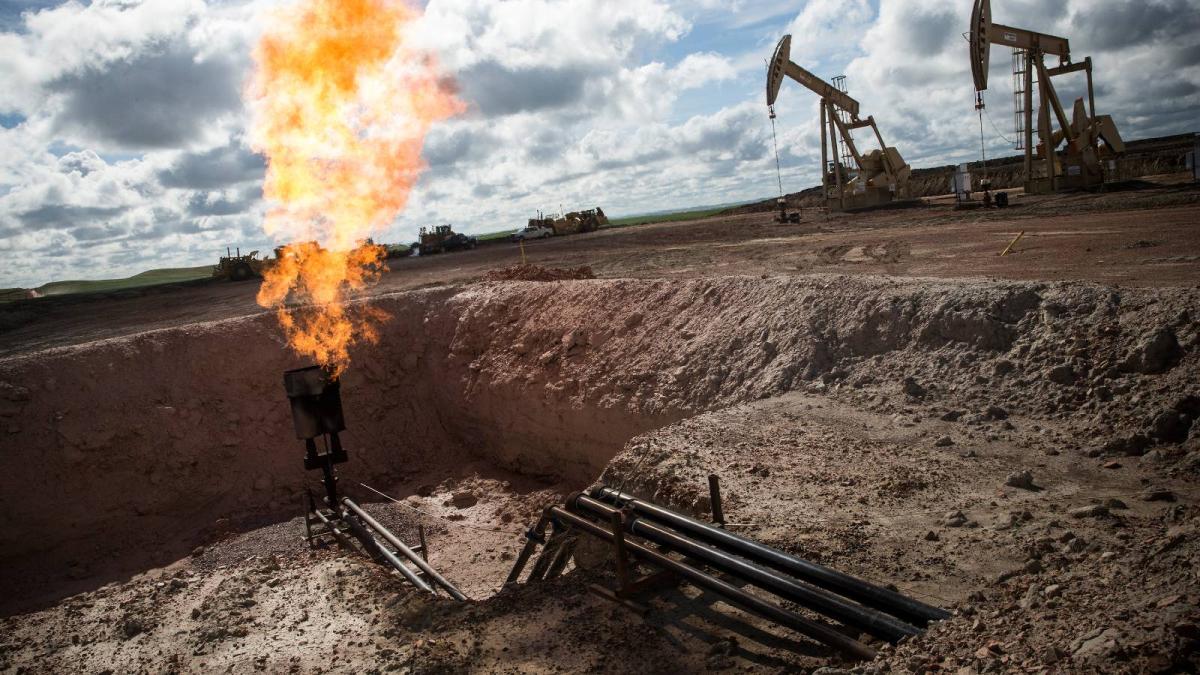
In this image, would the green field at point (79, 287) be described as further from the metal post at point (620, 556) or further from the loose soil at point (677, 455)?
the metal post at point (620, 556)

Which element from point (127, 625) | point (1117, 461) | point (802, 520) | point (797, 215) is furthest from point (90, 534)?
point (797, 215)

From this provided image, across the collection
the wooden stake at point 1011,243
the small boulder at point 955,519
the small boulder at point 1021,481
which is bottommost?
the small boulder at point 955,519

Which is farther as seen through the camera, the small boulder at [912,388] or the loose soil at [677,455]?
the small boulder at [912,388]

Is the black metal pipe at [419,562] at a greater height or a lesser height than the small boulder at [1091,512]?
lesser

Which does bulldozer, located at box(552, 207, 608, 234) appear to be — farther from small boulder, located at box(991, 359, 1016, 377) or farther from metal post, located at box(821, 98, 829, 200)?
small boulder, located at box(991, 359, 1016, 377)

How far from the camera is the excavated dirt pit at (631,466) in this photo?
5.67 metres

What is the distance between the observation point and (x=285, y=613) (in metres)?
9.53

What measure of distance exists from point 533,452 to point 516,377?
1747 mm

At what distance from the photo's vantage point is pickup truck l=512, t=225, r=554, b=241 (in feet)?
169

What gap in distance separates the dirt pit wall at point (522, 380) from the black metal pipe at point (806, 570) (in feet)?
14.9

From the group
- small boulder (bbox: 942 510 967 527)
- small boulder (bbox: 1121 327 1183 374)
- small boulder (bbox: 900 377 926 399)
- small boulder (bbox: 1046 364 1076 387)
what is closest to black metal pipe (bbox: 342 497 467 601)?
A: small boulder (bbox: 942 510 967 527)

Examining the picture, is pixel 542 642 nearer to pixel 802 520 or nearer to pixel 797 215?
pixel 802 520

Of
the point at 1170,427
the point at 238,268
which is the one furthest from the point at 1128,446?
the point at 238,268

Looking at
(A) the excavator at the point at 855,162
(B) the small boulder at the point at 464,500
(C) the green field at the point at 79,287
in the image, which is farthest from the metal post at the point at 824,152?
(C) the green field at the point at 79,287
